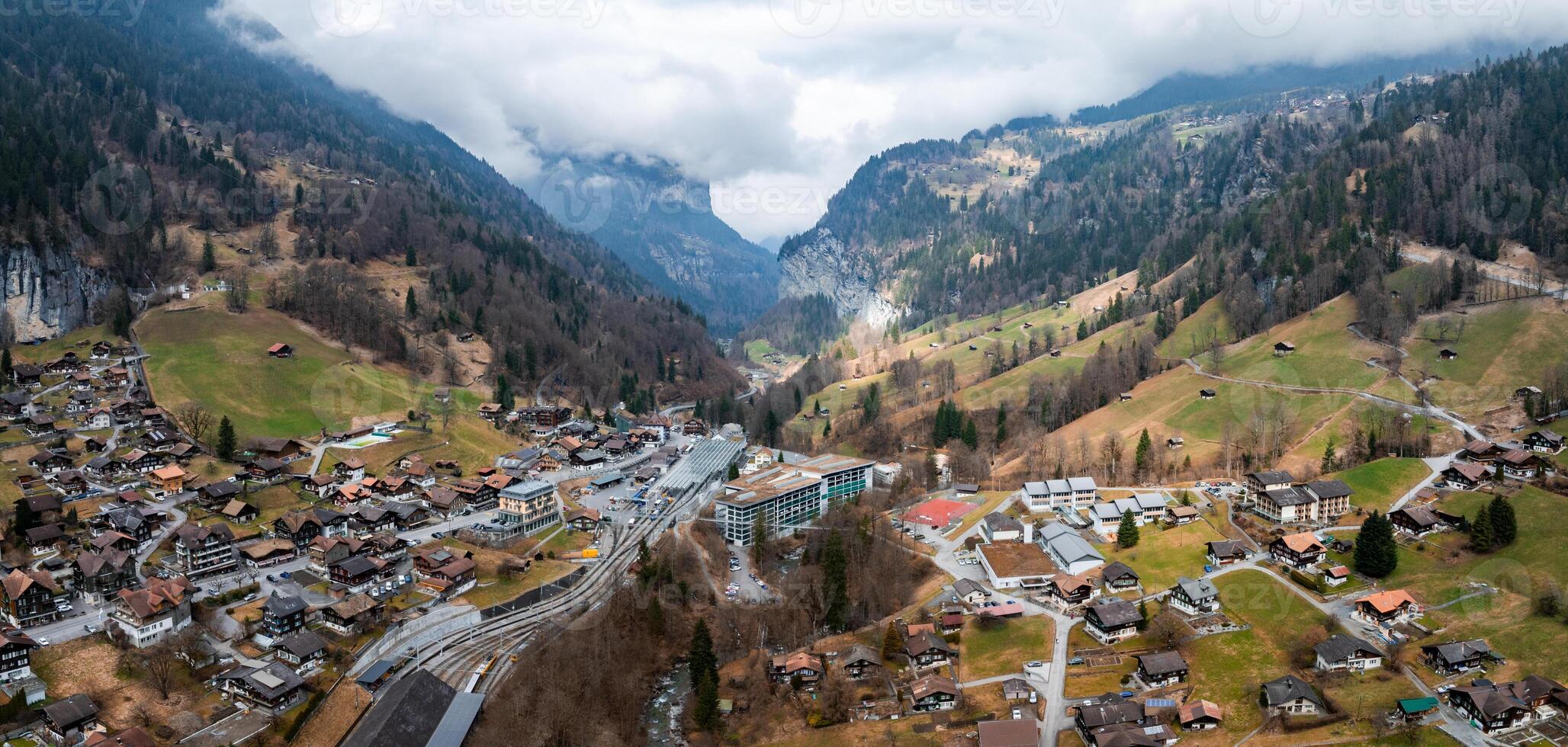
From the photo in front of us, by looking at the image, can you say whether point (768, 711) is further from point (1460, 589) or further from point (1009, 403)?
point (1009, 403)

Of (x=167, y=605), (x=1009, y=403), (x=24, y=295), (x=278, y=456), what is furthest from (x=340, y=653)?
(x=1009, y=403)

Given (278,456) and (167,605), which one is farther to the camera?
(278,456)

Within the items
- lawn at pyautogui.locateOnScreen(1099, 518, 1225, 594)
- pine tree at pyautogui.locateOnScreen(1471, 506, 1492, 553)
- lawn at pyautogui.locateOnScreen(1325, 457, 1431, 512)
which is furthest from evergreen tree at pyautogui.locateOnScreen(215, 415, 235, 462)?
pine tree at pyautogui.locateOnScreen(1471, 506, 1492, 553)

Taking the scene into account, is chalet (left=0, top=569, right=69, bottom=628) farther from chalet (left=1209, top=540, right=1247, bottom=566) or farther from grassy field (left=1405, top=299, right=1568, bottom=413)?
grassy field (left=1405, top=299, right=1568, bottom=413)

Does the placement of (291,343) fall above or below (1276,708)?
above

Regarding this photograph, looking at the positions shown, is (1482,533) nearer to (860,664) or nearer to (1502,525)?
(1502,525)
